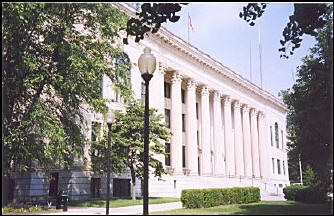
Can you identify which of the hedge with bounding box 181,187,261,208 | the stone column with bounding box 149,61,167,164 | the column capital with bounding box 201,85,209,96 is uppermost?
the column capital with bounding box 201,85,209,96

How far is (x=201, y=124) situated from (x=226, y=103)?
7.90 m

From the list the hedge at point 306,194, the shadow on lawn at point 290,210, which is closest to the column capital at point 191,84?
the hedge at point 306,194

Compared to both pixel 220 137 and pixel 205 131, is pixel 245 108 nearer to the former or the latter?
pixel 220 137

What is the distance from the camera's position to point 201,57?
51031 mm

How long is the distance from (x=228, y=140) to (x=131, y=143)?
101 ft

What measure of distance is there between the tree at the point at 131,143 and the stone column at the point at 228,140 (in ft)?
92.3

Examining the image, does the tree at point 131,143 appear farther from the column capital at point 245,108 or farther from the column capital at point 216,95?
the column capital at point 245,108

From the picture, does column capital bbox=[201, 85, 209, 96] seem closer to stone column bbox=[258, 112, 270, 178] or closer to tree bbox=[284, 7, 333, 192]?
stone column bbox=[258, 112, 270, 178]

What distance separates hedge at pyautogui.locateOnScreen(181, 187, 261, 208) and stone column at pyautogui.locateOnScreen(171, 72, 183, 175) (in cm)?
1593

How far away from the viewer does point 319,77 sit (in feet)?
59.6

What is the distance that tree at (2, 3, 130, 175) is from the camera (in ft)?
62.6

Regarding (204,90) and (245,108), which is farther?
(245,108)

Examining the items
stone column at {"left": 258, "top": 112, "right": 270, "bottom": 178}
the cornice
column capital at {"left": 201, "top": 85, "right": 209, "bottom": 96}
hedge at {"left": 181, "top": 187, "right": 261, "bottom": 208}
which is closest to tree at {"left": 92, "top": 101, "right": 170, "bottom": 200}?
Answer: hedge at {"left": 181, "top": 187, "right": 261, "bottom": 208}

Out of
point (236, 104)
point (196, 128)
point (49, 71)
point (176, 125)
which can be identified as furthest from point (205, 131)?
point (49, 71)
